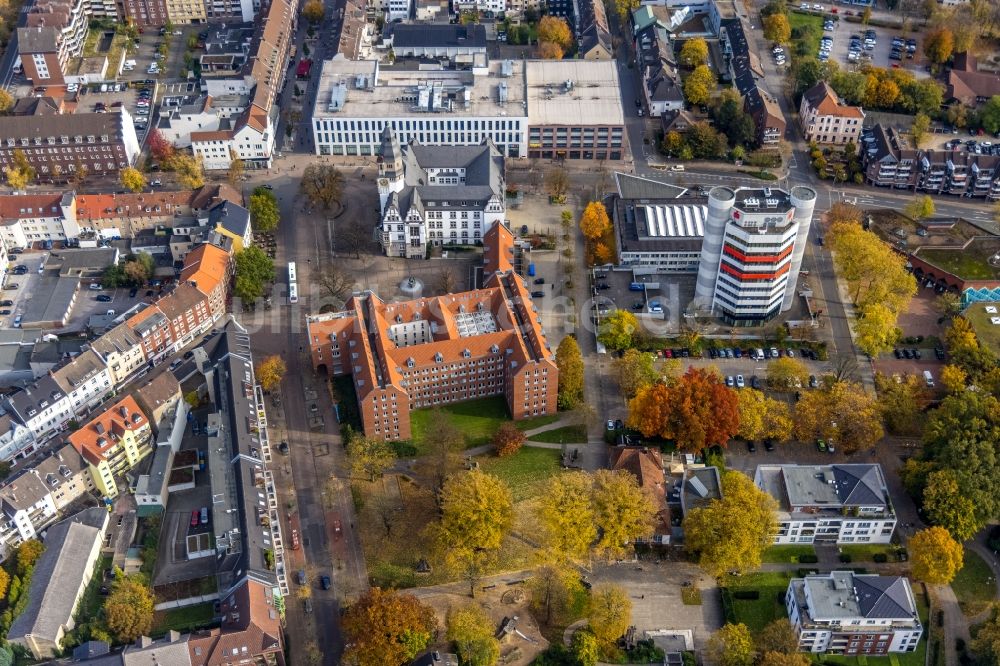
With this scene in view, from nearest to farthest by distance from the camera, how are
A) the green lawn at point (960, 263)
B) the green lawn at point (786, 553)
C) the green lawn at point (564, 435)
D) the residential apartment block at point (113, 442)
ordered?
the green lawn at point (786, 553) → the residential apartment block at point (113, 442) → the green lawn at point (564, 435) → the green lawn at point (960, 263)

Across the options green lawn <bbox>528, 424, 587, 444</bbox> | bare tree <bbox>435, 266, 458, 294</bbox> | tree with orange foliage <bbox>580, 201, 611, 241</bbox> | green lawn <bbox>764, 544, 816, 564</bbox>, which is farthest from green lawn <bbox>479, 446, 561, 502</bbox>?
tree with orange foliage <bbox>580, 201, 611, 241</bbox>

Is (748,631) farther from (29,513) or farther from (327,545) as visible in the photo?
(29,513)

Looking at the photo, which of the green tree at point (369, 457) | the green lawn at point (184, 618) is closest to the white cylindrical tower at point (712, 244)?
the green tree at point (369, 457)

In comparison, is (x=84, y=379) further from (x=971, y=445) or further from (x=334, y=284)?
(x=971, y=445)

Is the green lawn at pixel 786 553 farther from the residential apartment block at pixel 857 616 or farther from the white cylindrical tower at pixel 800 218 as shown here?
the white cylindrical tower at pixel 800 218

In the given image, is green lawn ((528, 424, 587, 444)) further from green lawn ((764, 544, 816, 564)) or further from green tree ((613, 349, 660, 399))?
green lawn ((764, 544, 816, 564))
